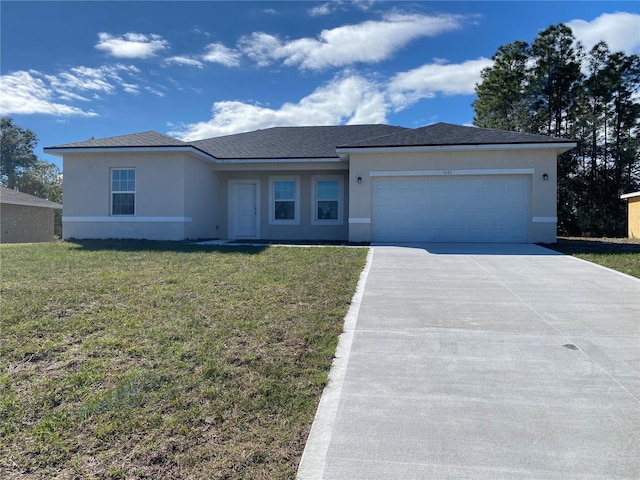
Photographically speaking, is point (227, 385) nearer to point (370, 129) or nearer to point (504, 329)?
point (504, 329)

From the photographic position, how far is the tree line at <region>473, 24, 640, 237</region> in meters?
25.3

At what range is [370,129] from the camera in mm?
18906

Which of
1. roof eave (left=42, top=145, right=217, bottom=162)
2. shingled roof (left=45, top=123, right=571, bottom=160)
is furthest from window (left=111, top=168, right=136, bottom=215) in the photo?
shingled roof (left=45, top=123, right=571, bottom=160)

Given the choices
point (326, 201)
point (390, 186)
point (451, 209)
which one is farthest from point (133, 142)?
point (451, 209)

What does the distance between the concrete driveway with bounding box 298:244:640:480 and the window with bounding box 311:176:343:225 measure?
9.38 meters

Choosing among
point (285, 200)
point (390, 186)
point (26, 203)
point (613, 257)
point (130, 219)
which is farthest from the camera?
point (26, 203)

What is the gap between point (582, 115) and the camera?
26.0m

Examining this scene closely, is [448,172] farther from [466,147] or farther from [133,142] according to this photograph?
[133,142]

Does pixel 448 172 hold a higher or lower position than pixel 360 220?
higher

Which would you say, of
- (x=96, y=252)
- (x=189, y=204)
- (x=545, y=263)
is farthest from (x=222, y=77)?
(x=545, y=263)

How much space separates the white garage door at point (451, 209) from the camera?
13242mm

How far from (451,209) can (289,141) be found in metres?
7.74

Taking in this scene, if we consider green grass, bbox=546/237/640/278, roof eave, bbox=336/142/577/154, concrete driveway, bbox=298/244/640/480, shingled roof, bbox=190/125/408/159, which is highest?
shingled roof, bbox=190/125/408/159

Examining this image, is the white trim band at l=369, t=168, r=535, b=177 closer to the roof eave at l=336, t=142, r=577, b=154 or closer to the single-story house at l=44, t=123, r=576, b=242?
the single-story house at l=44, t=123, r=576, b=242
